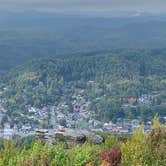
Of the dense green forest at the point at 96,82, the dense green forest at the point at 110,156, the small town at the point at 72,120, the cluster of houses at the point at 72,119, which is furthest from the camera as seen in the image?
the dense green forest at the point at 96,82

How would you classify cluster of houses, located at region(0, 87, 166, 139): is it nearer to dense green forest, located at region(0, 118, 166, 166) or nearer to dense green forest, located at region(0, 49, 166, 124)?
dense green forest, located at region(0, 49, 166, 124)

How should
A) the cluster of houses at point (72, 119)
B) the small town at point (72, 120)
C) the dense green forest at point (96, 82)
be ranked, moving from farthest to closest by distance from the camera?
the dense green forest at point (96, 82) → the small town at point (72, 120) → the cluster of houses at point (72, 119)

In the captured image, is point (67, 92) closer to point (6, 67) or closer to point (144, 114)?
point (144, 114)

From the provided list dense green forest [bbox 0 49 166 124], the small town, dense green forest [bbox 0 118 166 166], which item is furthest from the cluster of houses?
dense green forest [bbox 0 118 166 166]

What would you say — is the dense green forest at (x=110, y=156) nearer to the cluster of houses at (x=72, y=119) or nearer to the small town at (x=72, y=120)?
the cluster of houses at (x=72, y=119)

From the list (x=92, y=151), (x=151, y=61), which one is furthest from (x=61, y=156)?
(x=151, y=61)

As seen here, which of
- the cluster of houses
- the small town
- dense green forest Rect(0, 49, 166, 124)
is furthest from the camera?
dense green forest Rect(0, 49, 166, 124)

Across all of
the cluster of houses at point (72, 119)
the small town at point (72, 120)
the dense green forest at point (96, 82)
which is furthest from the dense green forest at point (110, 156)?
the dense green forest at point (96, 82)

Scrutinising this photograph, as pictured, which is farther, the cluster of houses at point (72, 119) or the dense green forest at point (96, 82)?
the dense green forest at point (96, 82)

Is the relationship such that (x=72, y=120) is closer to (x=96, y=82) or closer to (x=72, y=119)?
(x=72, y=119)
